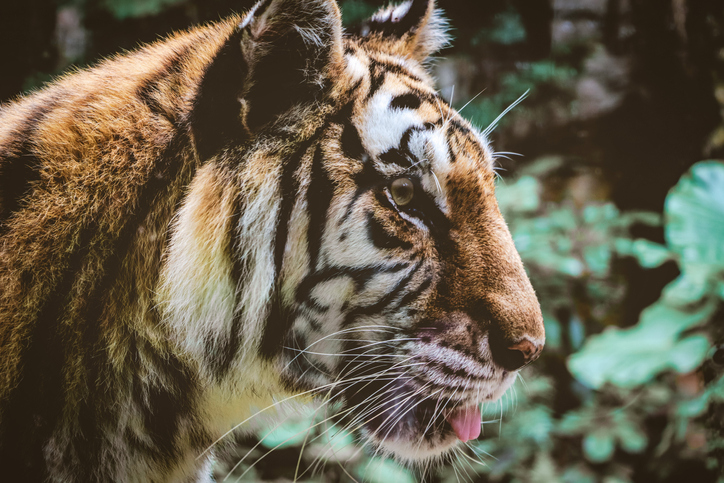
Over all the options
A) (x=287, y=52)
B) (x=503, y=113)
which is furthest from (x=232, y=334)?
(x=503, y=113)

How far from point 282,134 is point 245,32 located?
0.17 meters

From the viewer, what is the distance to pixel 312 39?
0.78 m

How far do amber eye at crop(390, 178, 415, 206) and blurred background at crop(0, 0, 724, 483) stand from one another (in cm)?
51

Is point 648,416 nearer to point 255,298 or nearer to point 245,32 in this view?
point 255,298

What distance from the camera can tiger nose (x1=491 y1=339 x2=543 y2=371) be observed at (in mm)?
802

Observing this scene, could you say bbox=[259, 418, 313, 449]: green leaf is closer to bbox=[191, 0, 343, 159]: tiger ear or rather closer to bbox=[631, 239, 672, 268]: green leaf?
bbox=[191, 0, 343, 159]: tiger ear

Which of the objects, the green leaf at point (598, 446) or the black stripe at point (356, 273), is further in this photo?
the green leaf at point (598, 446)

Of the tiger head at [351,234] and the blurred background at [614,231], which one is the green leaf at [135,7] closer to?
the tiger head at [351,234]

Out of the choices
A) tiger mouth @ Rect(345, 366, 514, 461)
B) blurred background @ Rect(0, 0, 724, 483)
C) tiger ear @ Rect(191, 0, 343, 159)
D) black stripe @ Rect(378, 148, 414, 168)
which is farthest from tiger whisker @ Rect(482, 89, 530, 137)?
tiger mouth @ Rect(345, 366, 514, 461)

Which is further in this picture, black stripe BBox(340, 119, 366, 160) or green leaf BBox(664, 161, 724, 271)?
green leaf BBox(664, 161, 724, 271)

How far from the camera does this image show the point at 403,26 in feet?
3.34

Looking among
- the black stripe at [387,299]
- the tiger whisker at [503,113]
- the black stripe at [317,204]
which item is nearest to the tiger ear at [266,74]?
the black stripe at [317,204]

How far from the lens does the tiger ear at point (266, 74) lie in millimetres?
751

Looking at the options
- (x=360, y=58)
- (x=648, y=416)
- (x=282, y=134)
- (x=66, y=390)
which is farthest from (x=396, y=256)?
(x=648, y=416)
